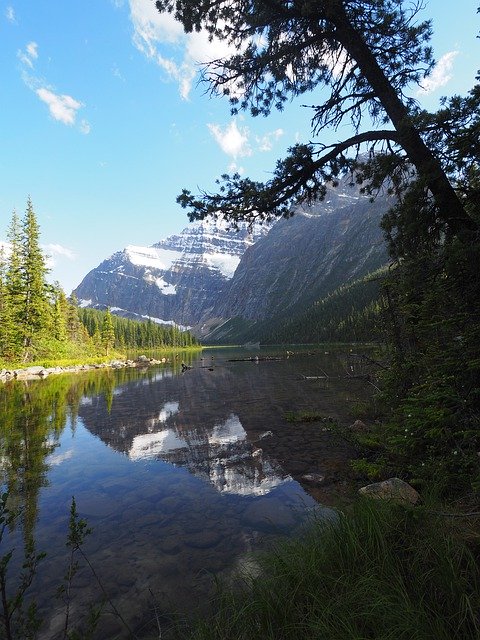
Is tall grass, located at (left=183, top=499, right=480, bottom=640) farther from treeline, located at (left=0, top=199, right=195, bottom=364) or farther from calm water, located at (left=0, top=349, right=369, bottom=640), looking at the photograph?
treeline, located at (left=0, top=199, right=195, bottom=364)

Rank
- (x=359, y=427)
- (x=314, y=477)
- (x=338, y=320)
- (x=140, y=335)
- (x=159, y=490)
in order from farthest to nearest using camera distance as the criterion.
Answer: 1. (x=140, y=335)
2. (x=338, y=320)
3. (x=359, y=427)
4. (x=159, y=490)
5. (x=314, y=477)

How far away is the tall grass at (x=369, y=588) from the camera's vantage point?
2580mm

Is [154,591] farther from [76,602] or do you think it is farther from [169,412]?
[169,412]

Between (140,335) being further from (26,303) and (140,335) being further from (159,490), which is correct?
(159,490)

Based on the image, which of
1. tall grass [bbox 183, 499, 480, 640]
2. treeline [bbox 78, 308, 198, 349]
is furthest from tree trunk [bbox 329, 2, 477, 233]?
treeline [bbox 78, 308, 198, 349]

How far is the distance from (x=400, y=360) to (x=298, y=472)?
4.10 metres

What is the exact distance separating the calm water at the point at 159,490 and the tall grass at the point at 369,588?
1.53m

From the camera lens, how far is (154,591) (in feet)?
15.5

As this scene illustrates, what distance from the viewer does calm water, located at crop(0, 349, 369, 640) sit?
4965 mm

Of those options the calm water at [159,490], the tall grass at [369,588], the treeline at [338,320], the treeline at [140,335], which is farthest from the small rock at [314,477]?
the treeline at [140,335]

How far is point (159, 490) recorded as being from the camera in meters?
8.46

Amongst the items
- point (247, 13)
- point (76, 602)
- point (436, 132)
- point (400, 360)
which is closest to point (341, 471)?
point (400, 360)

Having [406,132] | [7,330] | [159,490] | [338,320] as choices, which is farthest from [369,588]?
[338,320]

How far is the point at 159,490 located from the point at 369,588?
653cm
